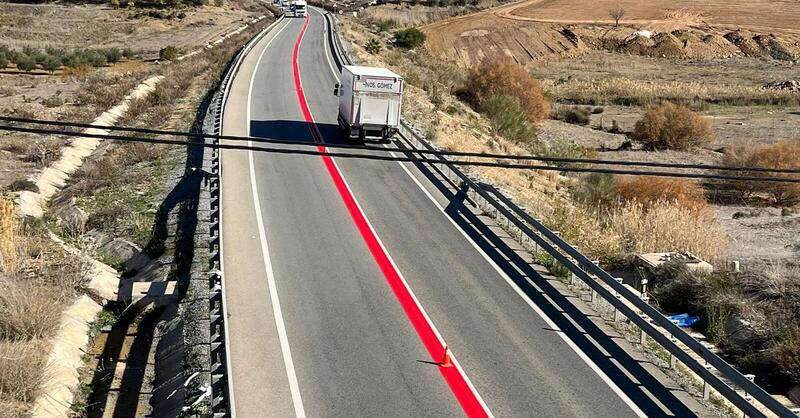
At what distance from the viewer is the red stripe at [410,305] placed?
11500mm

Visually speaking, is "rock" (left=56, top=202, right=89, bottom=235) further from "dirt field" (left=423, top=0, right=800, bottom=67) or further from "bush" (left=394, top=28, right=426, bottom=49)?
"dirt field" (left=423, top=0, right=800, bottom=67)

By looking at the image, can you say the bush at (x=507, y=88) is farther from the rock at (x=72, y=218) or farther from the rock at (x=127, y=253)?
the rock at (x=127, y=253)

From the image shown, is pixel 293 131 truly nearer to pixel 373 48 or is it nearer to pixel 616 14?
pixel 373 48

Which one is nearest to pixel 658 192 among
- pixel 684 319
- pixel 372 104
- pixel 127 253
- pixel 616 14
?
pixel 372 104

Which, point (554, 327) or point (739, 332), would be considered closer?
point (554, 327)

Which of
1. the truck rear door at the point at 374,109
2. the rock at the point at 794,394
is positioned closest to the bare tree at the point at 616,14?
the truck rear door at the point at 374,109

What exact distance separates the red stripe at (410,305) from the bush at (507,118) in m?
17.9

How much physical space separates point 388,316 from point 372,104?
13036 mm

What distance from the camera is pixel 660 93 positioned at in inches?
2827

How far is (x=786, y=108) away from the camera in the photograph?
213 ft

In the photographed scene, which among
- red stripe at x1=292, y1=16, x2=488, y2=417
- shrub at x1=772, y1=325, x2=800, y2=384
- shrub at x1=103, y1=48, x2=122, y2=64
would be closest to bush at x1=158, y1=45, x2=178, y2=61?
shrub at x1=103, y1=48, x2=122, y2=64

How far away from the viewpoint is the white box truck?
25.8m

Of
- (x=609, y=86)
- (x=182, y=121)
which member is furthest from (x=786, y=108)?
(x=182, y=121)

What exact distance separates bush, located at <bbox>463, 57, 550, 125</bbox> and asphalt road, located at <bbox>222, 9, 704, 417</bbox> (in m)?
30.6
